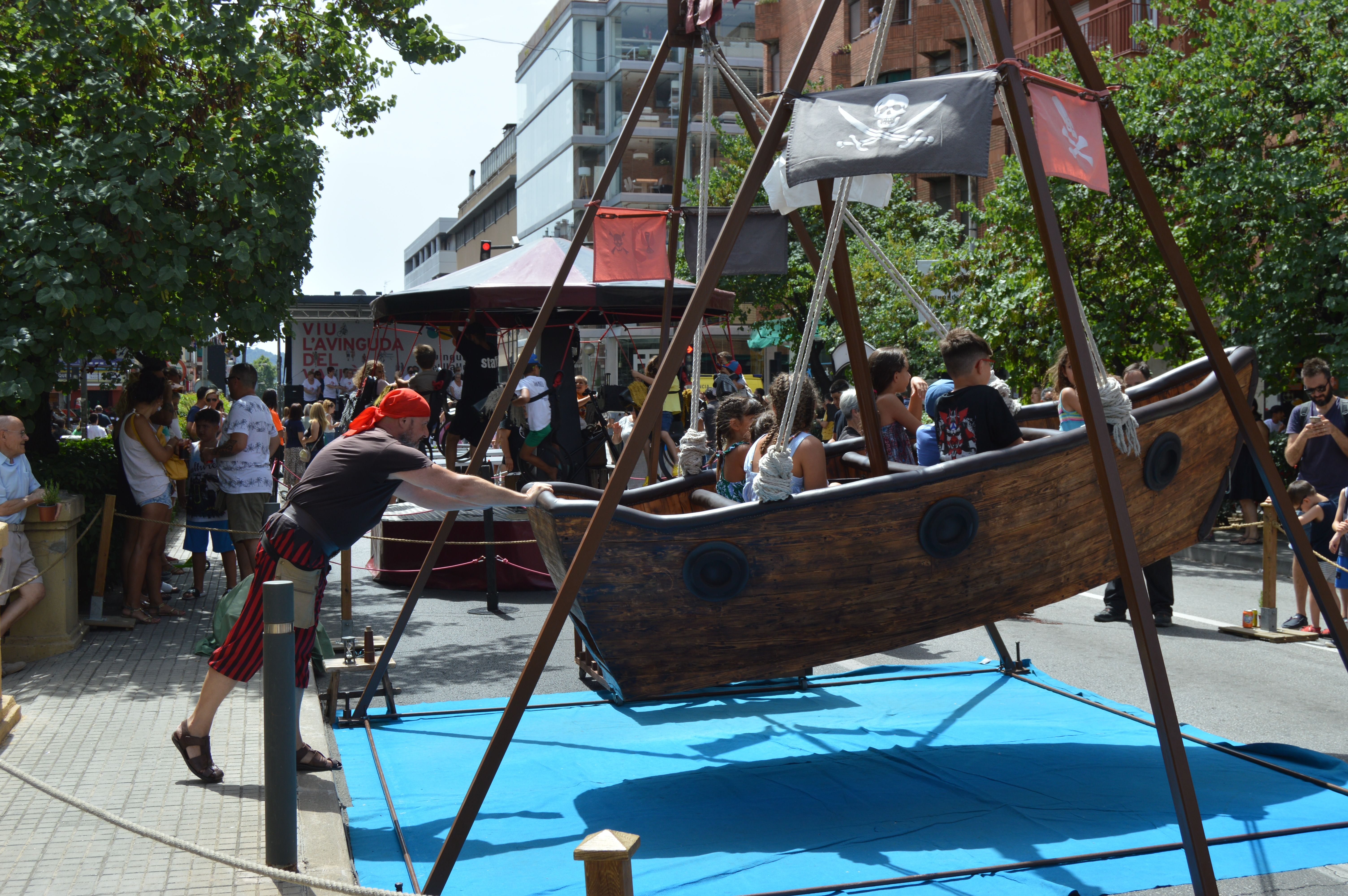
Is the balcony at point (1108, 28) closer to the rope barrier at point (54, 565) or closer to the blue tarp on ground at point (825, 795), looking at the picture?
the blue tarp on ground at point (825, 795)

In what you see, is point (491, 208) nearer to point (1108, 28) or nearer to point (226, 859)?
point (1108, 28)

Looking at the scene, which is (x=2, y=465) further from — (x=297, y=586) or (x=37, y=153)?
(x=297, y=586)

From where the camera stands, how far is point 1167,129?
45.9ft

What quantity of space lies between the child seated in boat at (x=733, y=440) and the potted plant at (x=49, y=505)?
431cm

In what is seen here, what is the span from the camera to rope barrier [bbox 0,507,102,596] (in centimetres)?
692

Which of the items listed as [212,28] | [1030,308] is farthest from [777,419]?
[1030,308]

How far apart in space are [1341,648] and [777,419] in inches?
110

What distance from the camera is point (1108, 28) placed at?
24.5m

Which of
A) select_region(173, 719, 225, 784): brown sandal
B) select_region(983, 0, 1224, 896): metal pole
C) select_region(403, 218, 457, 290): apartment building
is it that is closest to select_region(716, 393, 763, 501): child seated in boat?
select_region(983, 0, 1224, 896): metal pole

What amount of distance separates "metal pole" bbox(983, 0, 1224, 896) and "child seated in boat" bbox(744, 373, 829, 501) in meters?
1.34

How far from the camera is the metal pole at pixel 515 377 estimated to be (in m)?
6.22

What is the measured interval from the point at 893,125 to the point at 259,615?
3.28m

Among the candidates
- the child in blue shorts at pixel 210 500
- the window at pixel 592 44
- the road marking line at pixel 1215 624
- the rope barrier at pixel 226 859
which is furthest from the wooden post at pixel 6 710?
the window at pixel 592 44

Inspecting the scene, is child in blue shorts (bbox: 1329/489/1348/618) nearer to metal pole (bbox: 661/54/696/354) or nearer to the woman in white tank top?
metal pole (bbox: 661/54/696/354)
